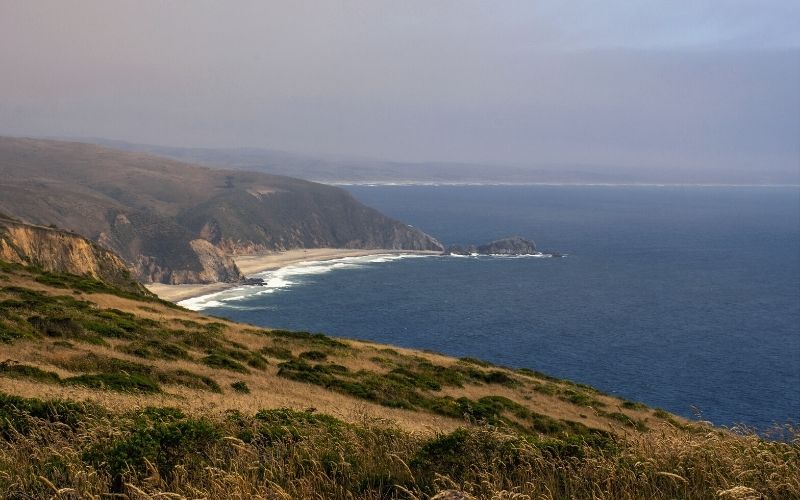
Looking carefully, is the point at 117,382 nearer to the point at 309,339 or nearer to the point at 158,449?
the point at 158,449

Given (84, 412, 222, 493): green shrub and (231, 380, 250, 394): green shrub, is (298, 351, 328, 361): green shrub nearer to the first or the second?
(231, 380, 250, 394): green shrub

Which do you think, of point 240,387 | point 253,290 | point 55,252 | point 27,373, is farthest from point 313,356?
point 253,290

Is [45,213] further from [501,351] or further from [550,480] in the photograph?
[550,480]

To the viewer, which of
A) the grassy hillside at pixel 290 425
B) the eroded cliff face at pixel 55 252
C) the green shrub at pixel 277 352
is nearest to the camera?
the grassy hillside at pixel 290 425

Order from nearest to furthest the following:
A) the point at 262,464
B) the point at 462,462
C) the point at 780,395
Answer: the point at 262,464 → the point at 462,462 → the point at 780,395

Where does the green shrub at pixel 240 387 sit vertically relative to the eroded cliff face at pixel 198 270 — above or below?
above

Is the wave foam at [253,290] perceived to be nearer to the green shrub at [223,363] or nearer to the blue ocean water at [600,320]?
the blue ocean water at [600,320]

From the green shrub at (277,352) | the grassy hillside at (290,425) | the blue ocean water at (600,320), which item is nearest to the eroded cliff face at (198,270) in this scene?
the blue ocean water at (600,320)

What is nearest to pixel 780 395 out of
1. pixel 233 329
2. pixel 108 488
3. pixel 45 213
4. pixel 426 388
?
pixel 426 388
